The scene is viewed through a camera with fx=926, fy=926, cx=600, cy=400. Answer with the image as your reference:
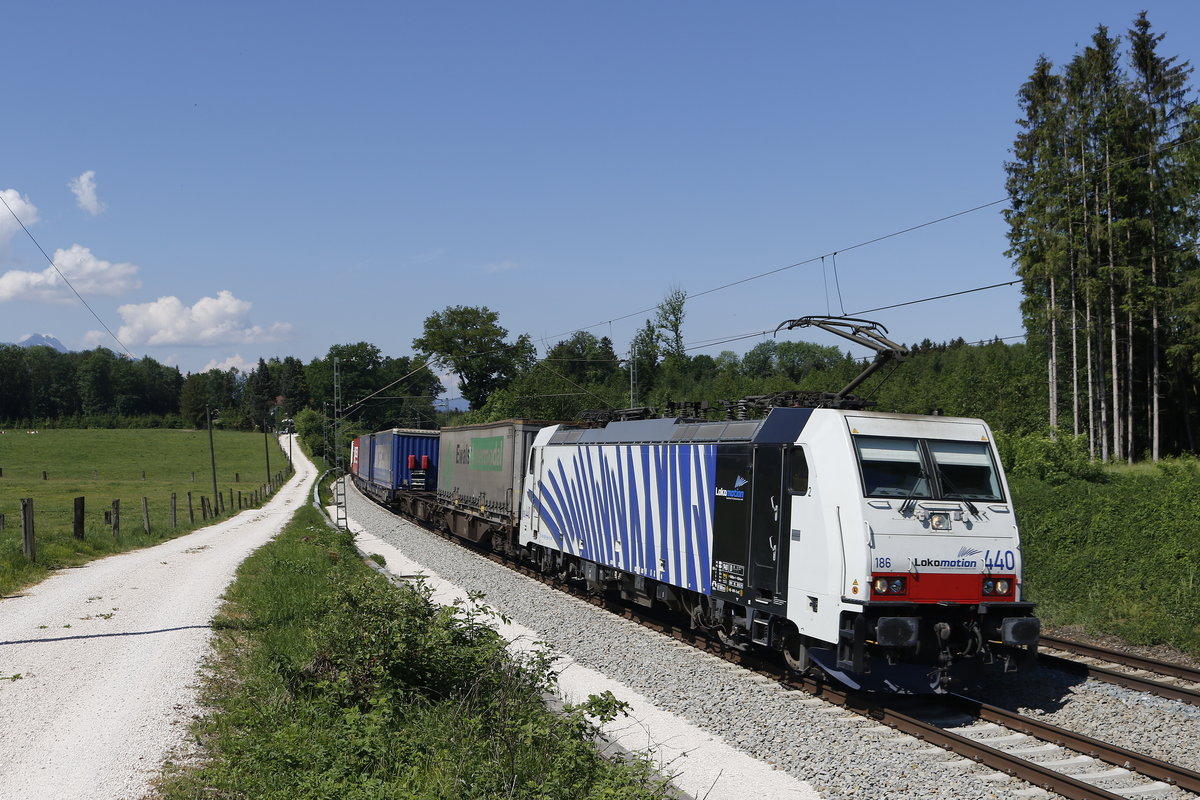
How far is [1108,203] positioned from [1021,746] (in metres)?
30.5

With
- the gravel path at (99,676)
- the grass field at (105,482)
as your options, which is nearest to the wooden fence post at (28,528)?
the grass field at (105,482)

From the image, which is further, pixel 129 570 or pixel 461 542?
pixel 461 542

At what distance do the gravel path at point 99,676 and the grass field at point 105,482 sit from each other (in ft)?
7.03

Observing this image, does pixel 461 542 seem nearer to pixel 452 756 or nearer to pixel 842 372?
pixel 452 756

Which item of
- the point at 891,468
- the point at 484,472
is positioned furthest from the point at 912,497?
the point at 484,472

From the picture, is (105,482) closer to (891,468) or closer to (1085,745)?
(891,468)

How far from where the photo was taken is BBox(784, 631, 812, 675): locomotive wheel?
1024 centimetres

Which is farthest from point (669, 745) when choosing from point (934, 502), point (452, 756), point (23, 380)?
point (23, 380)

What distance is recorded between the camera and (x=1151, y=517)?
56.2 feet

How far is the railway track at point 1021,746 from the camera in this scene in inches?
294

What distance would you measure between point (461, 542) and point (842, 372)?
5058cm

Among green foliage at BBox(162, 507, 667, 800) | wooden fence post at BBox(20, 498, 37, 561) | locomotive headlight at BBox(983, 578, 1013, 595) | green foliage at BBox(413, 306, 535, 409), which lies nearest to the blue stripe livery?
green foliage at BBox(162, 507, 667, 800)

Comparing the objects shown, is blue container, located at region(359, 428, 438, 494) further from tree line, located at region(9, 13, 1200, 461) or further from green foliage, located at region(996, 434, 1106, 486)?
green foliage, located at region(996, 434, 1106, 486)

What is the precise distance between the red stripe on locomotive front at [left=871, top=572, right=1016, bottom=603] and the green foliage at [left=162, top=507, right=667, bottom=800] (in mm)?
3419
